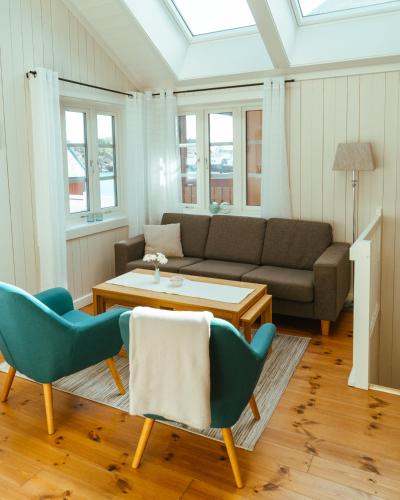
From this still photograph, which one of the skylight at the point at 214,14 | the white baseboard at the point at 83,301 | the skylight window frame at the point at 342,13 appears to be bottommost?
the white baseboard at the point at 83,301

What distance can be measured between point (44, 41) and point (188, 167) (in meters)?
2.04

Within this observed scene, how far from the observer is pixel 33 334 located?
105 inches

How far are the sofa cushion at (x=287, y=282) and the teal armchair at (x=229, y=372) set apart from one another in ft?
5.68

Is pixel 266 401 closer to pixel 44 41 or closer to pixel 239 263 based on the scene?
pixel 239 263

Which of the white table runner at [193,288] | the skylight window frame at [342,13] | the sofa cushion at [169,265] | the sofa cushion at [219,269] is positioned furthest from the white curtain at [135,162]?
the skylight window frame at [342,13]

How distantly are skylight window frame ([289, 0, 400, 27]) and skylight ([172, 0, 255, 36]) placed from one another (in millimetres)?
456

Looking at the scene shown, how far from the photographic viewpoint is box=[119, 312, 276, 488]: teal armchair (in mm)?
2156

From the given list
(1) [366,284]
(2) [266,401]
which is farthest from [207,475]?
(1) [366,284]

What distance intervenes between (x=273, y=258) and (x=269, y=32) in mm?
1998

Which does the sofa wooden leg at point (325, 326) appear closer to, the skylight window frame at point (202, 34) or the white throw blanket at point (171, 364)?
the white throw blanket at point (171, 364)

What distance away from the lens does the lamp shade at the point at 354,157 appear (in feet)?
14.2

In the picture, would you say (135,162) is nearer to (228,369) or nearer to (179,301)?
(179,301)

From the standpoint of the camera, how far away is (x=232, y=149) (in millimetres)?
5395

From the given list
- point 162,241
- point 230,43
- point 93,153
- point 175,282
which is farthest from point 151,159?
point 175,282
